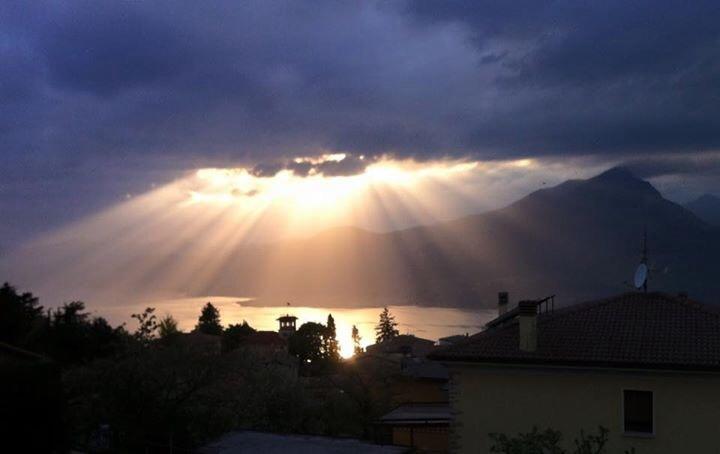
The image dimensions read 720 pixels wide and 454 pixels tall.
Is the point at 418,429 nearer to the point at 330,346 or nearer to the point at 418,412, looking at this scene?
the point at 418,412

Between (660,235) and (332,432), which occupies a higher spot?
(660,235)

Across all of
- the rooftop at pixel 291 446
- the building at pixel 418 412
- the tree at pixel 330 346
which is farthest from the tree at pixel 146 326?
the tree at pixel 330 346

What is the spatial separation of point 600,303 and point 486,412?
14.0 feet

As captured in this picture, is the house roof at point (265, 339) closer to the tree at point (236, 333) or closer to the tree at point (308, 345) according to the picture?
the tree at point (236, 333)

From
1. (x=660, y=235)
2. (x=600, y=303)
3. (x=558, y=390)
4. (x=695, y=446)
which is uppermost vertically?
(x=660, y=235)

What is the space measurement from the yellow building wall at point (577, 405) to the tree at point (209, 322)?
67118mm

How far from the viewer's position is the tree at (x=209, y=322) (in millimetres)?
84312

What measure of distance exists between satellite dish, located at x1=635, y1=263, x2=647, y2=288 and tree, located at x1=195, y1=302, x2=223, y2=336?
66683mm

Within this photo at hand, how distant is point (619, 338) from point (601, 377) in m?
1.07

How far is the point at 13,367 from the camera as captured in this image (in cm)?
1923

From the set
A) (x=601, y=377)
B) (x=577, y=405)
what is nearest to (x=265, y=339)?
(x=577, y=405)

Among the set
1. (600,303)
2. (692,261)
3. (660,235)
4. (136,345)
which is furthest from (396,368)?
(660,235)

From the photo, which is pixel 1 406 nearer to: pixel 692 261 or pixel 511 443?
pixel 511 443

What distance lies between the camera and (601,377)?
1733cm
